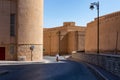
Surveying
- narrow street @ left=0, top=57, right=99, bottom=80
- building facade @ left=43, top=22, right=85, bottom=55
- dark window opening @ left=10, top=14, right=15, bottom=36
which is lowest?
narrow street @ left=0, top=57, right=99, bottom=80

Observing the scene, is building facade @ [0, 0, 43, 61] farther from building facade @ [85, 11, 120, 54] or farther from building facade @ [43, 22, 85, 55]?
building facade @ [43, 22, 85, 55]

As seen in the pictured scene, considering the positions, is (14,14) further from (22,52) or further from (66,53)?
(66,53)

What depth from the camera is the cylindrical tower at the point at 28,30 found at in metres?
48.9

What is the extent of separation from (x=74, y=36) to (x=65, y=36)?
15.7 ft

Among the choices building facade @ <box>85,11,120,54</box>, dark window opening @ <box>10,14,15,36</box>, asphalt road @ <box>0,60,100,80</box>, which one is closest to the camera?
asphalt road @ <box>0,60,100,80</box>

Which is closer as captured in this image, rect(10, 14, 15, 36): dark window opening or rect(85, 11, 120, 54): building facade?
rect(85, 11, 120, 54): building facade

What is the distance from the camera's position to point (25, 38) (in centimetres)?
4903

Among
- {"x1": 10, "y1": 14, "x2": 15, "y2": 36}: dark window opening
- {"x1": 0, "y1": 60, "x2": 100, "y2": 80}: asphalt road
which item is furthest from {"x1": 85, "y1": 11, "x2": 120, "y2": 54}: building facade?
{"x1": 0, "y1": 60, "x2": 100, "y2": 80}: asphalt road

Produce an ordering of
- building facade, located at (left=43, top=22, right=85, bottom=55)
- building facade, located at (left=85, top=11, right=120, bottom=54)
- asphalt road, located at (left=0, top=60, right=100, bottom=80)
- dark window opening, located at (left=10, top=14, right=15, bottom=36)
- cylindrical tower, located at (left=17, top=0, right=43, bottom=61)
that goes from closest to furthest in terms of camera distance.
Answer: asphalt road, located at (left=0, top=60, right=100, bottom=80)
building facade, located at (left=85, top=11, right=120, bottom=54)
cylindrical tower, located at (left=17, top=0, right=43, bottom=61)
dark window opening, located at (left=10, top=14, right=15, bottom=36)
building facade, located at (left=43, top=22, right=85, bottom=55)

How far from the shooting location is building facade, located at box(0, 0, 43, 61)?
48.9 metres

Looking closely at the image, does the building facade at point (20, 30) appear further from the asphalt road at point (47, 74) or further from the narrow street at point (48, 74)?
the asphalt road at point (47, 74)

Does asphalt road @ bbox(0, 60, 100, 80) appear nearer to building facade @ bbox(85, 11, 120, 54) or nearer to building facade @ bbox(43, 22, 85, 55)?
building facade @ bbox(85, 11, 120, 54)

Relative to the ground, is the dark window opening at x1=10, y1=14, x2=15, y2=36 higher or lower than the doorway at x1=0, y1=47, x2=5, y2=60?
higher

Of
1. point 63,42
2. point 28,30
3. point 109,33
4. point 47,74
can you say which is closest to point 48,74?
point 47,74
